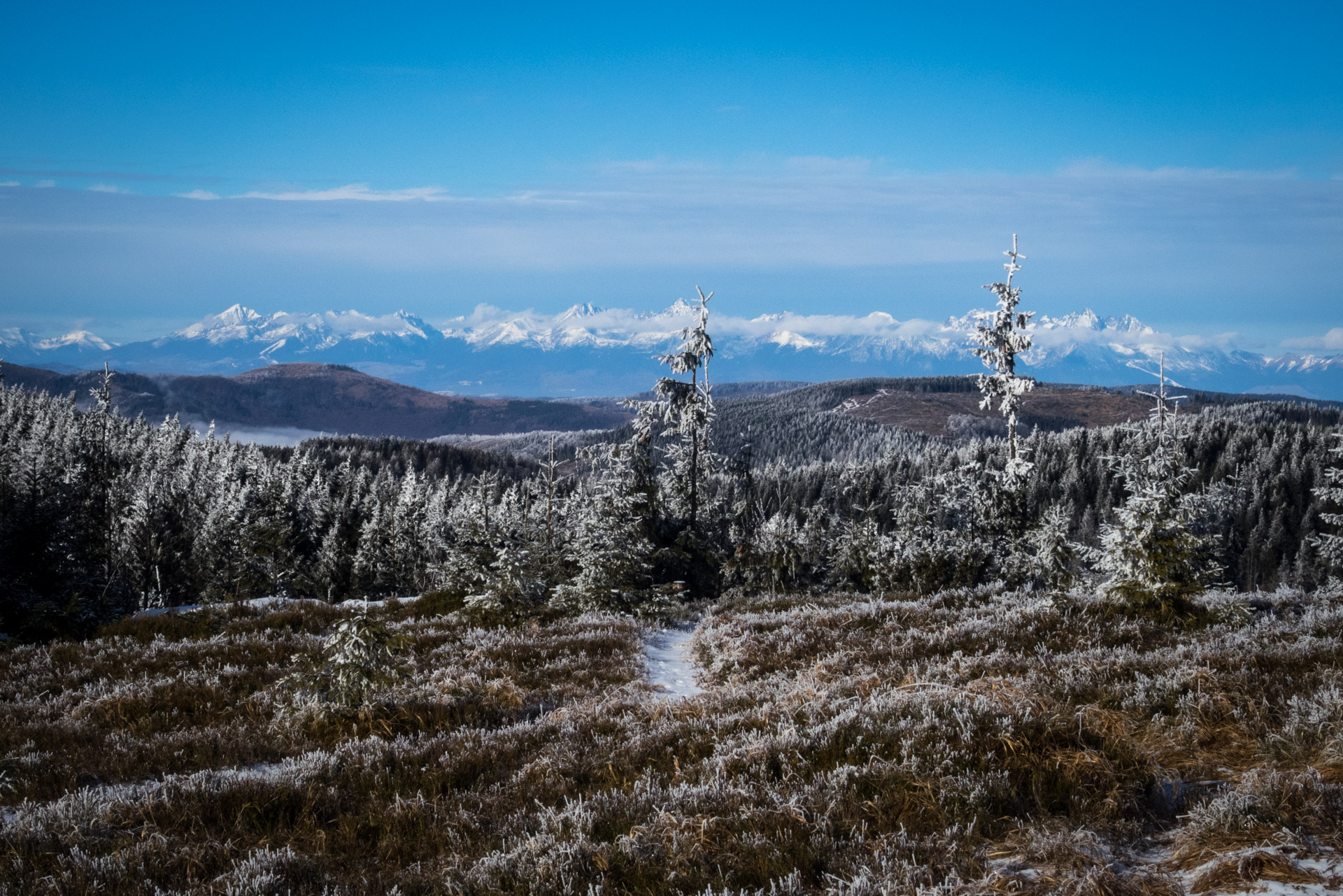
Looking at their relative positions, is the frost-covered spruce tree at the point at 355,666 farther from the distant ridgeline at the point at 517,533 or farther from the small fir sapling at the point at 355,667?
the distant ridgeline at the point at 517,533

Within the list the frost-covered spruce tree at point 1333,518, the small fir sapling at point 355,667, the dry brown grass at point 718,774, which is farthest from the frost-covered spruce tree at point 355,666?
the frost-covered spruce tree at point 1333,518

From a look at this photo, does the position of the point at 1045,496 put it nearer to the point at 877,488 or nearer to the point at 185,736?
the point at 877,488

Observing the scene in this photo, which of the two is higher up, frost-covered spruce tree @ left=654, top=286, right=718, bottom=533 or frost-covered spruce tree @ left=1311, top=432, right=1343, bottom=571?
frost-covered spruce tree @ left=654, top=286, right=718, bottom=533

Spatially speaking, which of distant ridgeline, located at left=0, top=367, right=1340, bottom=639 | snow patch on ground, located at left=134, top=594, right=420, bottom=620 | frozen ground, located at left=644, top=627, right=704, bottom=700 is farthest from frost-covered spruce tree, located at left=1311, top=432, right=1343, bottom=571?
snow patch on ground, located at left=134, top=594, right=420, bottom=620

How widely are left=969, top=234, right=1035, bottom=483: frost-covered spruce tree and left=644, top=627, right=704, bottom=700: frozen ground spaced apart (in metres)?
18.6

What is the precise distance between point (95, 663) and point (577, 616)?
33.3ft

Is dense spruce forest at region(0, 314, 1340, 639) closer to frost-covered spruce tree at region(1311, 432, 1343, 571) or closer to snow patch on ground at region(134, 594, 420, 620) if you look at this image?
snow patch on ground at region(134, 594, 420, 620)

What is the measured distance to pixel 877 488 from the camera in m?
170

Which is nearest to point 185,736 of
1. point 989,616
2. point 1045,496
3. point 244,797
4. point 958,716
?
point 244,797

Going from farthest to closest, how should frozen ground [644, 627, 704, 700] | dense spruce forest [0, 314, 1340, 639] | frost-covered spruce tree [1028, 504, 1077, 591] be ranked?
dense spruce forest [0, 314, 1340, 639] → frost-covered spruce tree [1028, 504, 1077, 591] → frozen ground [644, 627, 704, 700]

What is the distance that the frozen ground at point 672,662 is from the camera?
477 inches

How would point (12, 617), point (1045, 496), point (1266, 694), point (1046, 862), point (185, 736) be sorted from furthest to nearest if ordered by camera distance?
point (1045, 496)
point (12, 617)
point (185, 736)
point (1266, 694)
point (1046, 862)

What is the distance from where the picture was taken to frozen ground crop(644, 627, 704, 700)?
1212cm

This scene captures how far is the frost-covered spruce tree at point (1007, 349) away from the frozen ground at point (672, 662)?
18.6 metres
